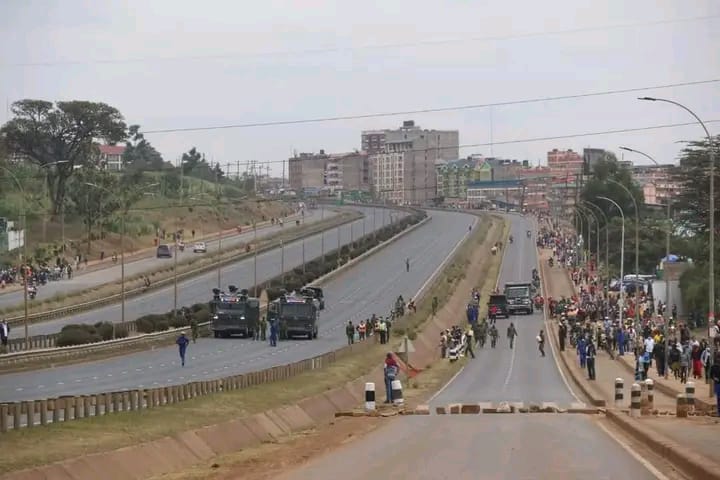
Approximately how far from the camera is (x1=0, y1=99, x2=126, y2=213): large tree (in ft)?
509

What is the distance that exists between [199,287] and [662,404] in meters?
79.4

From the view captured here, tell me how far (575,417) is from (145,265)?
325 feet

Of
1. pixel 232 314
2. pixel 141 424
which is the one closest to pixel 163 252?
pixel 232 314

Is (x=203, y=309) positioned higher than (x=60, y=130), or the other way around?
(x=60, y=130)

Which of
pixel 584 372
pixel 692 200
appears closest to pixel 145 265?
pixel 692 200

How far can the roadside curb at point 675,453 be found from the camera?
1911cm

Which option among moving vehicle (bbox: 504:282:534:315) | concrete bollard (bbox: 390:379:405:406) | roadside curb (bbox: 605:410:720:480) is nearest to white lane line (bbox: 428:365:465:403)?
concrete bollard (bbox: 390:379:405:406)

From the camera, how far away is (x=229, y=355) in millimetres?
67188

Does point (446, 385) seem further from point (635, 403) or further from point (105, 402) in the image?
point (105, 402)

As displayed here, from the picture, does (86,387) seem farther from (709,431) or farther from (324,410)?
(709,431)

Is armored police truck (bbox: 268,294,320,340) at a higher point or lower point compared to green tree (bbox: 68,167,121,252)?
lower

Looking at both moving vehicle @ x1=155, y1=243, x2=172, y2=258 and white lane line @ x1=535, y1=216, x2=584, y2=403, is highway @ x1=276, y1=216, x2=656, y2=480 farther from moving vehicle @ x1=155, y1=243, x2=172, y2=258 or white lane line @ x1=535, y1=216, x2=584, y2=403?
moving vehicle @ x1=155, y1=243, x2=172, y2=258

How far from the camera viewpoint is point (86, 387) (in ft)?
146

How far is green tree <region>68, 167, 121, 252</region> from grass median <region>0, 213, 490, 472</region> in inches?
3603
